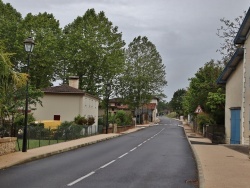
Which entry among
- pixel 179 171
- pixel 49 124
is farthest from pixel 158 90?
pixel 179 171

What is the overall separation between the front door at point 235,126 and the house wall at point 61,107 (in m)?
21.3

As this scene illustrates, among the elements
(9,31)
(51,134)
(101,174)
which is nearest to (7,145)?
(101,174)

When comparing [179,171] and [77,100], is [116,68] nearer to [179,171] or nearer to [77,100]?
[77,100]

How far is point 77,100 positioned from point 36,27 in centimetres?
1494

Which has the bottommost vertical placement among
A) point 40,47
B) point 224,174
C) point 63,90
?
point 224,174

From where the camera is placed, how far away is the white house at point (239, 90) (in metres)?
26.5

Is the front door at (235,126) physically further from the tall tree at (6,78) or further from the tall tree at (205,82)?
the tall tree at (6,78)

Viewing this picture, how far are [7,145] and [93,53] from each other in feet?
134

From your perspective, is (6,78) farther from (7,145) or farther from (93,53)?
(93,53)

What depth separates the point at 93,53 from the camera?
58.1 meters

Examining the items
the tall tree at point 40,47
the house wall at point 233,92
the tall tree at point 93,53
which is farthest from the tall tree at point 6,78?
the tall tree at point 93,53

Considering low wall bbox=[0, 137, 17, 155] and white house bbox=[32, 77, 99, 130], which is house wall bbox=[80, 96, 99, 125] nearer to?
white house bbox=[32, 77, 99, 130]

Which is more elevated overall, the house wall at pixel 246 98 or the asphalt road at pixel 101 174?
the house wall at pixel 246 98

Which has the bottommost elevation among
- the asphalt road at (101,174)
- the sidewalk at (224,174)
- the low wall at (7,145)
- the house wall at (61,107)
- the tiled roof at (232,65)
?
the asphalt road at (101,174)
